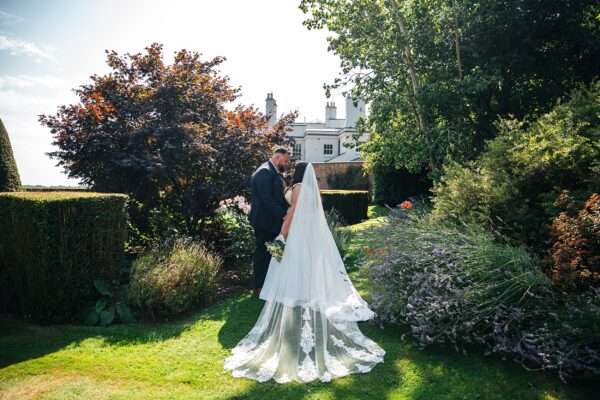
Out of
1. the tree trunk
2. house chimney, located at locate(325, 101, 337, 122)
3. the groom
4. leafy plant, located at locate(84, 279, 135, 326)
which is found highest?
house chimney, located at locate(325, 101, 337, 122)

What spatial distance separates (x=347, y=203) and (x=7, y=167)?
10892 mm

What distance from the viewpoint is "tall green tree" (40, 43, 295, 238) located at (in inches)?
303

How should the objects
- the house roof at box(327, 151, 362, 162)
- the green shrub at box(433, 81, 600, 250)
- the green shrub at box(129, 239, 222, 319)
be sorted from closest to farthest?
1. the green shrub at box(433, 81, 600, 250)
2. the green shrub at box(129, 239, 222, 319)
3. the house roof at box(327, 151, 362, 162)

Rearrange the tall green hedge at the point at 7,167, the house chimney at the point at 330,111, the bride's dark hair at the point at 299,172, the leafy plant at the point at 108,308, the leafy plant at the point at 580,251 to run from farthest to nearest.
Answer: the house chimney at the point at 330,111, the tall green hedge at the point at 7,167, the bride's dark hair at the point at 299,172, the leafy plant at the point at 108,308, the leafy plant at the point at 580,251

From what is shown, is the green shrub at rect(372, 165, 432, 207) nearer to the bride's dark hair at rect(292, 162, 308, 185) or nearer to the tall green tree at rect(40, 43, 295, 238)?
the tall green tree at rect(40, 43, 295, 238)

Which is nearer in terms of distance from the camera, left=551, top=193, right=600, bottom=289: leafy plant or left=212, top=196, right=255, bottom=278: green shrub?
left=551, top=193, right=600, bottom=289: leafy plant

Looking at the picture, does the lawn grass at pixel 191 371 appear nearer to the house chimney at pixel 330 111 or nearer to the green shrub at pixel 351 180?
the green shrub at pixel 351 180

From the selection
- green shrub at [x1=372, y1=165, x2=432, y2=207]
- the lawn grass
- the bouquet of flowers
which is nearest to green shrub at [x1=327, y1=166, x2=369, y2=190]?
green shrub at [x1=372, y1=165, x2=432, y2=207]

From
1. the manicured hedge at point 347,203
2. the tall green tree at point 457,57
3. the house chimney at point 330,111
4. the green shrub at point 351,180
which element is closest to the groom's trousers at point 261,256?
the tall green tree at point 457,57

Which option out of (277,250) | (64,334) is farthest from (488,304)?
(64,334)

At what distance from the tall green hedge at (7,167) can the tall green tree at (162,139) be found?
2884 mm

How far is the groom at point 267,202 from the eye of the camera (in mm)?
6445

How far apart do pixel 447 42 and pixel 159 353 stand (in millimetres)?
11932

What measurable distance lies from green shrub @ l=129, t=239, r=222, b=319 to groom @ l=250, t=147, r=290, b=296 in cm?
90
